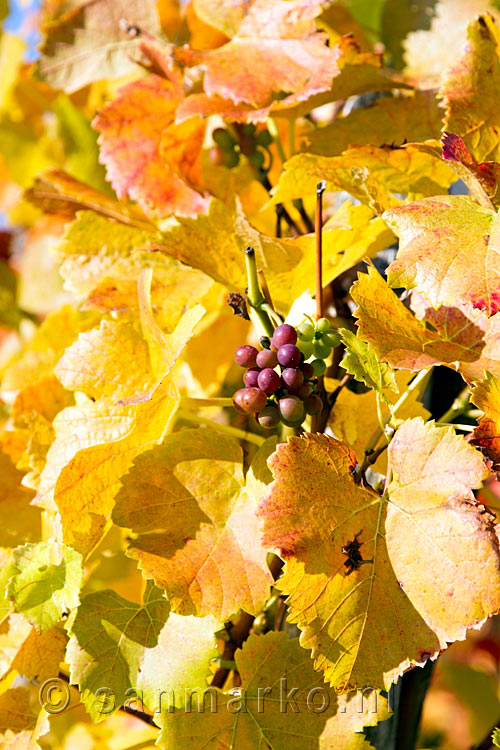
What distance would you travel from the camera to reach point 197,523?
56 cm

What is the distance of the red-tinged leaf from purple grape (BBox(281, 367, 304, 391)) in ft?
1.08

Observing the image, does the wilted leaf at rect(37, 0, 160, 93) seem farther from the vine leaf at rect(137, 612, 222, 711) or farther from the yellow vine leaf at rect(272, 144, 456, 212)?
the vine leaf at rect(137, 612, 222, 711)

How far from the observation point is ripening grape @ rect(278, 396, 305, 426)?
51cm

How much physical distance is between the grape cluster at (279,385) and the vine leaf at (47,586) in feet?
0.61

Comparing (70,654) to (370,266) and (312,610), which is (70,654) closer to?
(312,610)

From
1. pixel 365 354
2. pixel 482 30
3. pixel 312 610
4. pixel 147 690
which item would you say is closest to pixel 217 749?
pixel 147 690

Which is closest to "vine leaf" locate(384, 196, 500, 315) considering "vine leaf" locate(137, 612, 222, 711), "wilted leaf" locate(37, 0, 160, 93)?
"vine leaf" locate(137, 612, 222, 711)

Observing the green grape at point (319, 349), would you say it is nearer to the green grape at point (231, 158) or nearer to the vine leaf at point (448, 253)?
the vine leaf at point (448, 253)

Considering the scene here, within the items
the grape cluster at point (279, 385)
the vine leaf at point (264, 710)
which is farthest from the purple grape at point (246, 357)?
the vine leaf at point (264, 710)

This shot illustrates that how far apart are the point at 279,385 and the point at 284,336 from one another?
36 millimetres

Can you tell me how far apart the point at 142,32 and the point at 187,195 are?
9.1 inches

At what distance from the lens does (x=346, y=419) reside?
23.5 inches

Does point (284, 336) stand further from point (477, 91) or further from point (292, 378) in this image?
point (477, 91)

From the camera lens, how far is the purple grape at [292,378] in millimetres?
514
